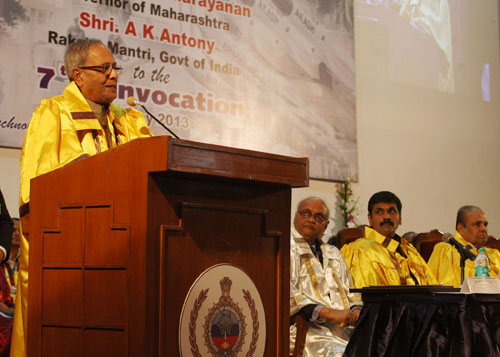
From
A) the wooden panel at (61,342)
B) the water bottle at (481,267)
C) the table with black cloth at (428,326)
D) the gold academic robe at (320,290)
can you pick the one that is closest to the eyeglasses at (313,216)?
the gold academic robe at (320,290)

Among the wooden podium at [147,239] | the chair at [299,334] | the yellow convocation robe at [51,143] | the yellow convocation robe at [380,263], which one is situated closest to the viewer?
the wooden podium at [147,239]

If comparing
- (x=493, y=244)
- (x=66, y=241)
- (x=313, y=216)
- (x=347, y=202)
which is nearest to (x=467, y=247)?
(x=493, y=244)

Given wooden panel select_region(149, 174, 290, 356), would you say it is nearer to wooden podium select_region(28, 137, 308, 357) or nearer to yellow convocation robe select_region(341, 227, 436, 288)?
wooden podium select_region(28, 137, 308, 357)

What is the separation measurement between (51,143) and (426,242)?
16.3ft

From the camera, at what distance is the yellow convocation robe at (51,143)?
7.74 ft

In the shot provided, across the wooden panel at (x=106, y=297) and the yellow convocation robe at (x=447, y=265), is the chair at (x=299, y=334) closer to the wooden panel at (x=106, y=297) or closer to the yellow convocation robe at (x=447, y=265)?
the yellow convocation robe at (x=447, y=265)

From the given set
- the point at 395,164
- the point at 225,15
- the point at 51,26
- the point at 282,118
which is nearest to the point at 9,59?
the point at 51,26

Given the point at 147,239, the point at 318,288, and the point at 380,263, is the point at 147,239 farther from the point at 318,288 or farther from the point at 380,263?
the point at 380,263

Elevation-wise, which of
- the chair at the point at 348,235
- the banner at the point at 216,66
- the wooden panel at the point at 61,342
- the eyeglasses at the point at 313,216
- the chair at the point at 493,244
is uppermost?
the banner at the point at 216,66

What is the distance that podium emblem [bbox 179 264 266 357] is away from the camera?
192 cm

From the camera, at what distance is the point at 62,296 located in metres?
2.03

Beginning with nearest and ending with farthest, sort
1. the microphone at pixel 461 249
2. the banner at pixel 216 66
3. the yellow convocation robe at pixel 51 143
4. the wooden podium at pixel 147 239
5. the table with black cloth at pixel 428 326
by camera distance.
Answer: the wooden podium at pixel 147 239
the yellow convocation robe at pixel 51 143
the table with black cloth at pixel 428 326
the microphone at pixel 461 249
the banner at pixel 216 66

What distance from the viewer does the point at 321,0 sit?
738cm

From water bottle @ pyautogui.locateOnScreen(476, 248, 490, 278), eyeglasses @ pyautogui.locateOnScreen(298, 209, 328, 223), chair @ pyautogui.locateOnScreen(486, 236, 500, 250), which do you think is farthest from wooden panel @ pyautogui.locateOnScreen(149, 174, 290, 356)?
chair @ pyautogui.locateOnScreen(486, 236, 500, 250)
